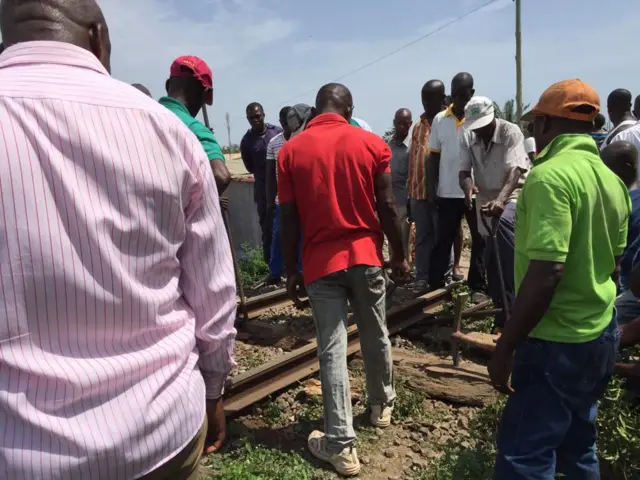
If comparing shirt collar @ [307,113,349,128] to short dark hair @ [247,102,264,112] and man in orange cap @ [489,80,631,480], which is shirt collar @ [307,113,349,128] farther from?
short dark hair @ [247,102,264,112]

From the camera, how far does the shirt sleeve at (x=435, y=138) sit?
680cm

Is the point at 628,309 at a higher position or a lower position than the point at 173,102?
lower

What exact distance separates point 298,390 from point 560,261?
274 centimetres

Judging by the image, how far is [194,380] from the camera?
1602 mm

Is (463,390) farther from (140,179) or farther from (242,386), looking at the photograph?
(140,179)

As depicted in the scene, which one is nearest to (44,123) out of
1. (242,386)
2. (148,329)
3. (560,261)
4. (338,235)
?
(148,329)

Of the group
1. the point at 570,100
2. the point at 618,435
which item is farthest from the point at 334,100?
the point at 618,435

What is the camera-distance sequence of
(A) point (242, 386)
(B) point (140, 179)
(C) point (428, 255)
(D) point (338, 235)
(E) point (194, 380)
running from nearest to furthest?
1. (B) point (140, 179)
2. (E) point (194, 380)
3. (D) point (338, 235)
4. (A) point (242, 386)
5. (C) point (428, 255)

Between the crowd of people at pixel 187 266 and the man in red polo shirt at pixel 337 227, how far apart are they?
0.01 meters

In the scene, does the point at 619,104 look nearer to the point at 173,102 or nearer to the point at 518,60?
the point at 173,102

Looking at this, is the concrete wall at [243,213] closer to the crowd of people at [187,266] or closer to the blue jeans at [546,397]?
the crowd of people at [187,266]

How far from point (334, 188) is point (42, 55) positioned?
7.39 ft

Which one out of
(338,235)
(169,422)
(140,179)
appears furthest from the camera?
(338,235)

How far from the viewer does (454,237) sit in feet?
22.2
